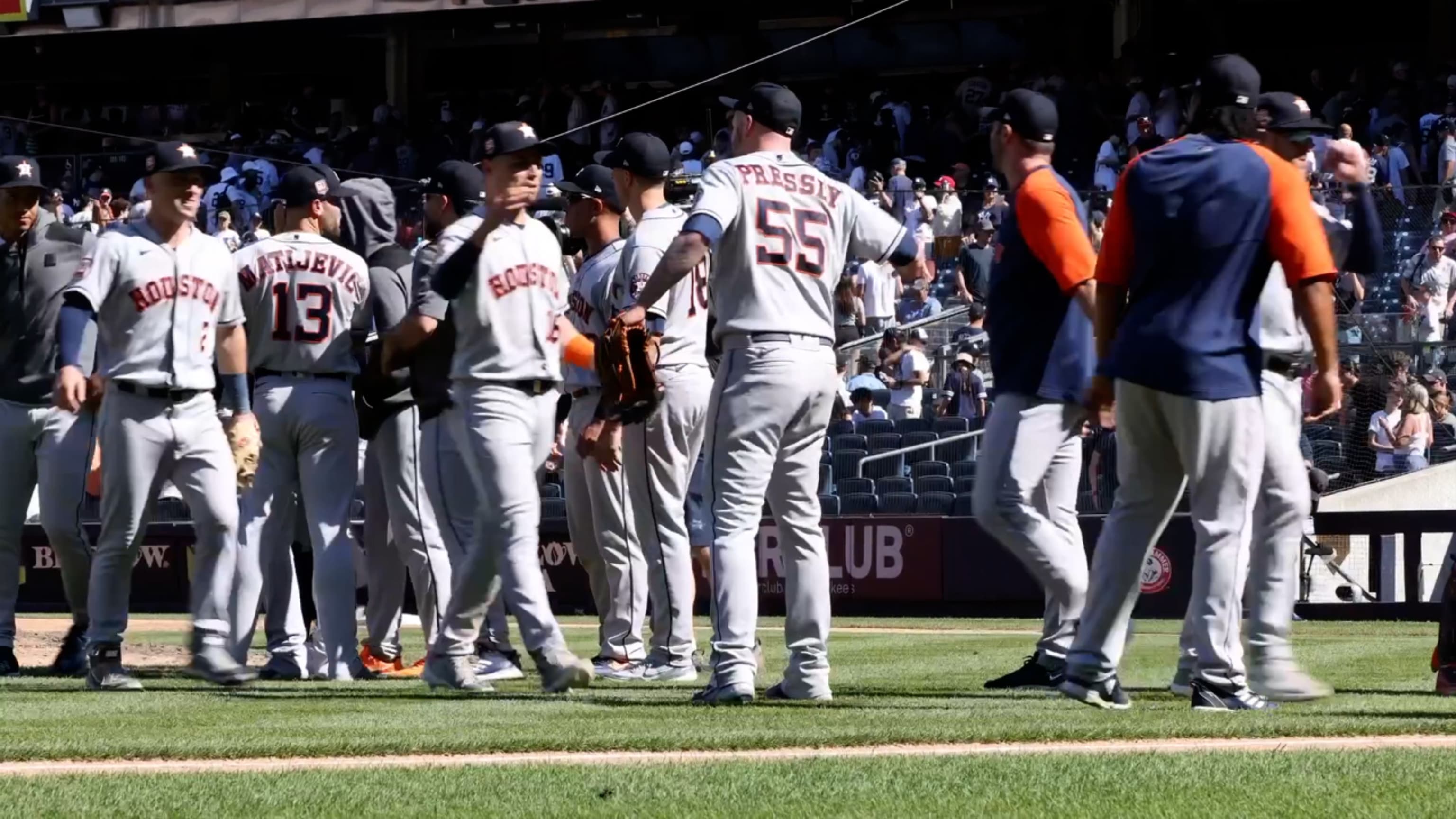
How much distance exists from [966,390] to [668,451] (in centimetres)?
1085

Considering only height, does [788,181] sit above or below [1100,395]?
above

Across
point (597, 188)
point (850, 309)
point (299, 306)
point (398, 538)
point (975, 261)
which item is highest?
point (975, 261)

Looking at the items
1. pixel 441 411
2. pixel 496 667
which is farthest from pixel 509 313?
pixel 496 667

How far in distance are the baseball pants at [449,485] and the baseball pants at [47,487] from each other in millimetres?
1902

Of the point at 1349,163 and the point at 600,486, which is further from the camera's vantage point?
the point at 600,486

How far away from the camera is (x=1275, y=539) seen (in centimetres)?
654

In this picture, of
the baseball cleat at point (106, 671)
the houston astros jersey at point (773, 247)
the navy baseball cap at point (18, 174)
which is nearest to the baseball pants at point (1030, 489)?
the houston astros jersey at point (773, 247)

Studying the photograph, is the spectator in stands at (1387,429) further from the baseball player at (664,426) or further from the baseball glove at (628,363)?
the baseball glove at (628,363)

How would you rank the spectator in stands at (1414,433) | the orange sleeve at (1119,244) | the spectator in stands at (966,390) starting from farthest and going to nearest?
1. the spectator in stands at (966,390)
2. the spectator in stands at (1414,433)
3. the orange sleeve at (1119,244)

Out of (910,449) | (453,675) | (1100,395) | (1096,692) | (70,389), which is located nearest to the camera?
(1096,692)

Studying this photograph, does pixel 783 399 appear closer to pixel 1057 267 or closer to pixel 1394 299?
pixel 1057 267

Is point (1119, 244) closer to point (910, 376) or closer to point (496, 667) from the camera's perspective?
point (496, 667)

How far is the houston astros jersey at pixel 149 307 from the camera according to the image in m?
7.73

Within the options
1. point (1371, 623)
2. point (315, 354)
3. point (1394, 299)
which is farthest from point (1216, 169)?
point (1394, 299)
